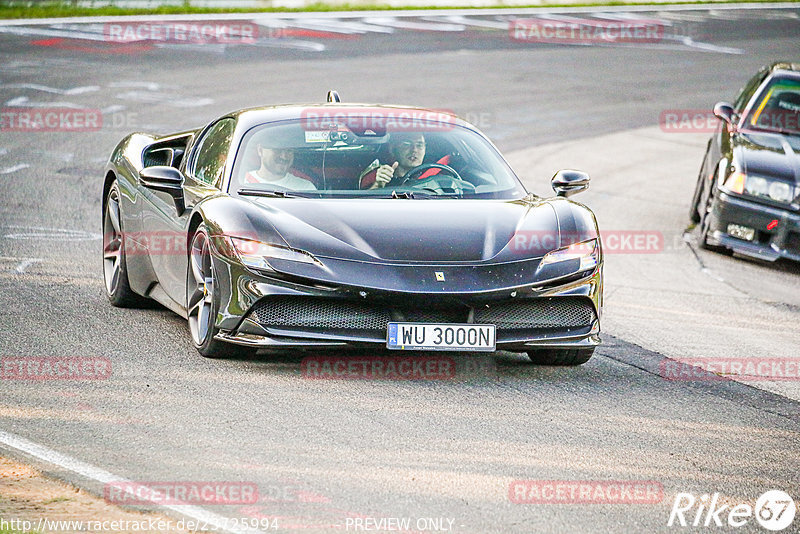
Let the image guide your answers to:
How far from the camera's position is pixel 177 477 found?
5160mm

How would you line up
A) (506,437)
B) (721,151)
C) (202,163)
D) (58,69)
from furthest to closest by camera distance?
(58,69), (721,151), (202,163), (506,437)

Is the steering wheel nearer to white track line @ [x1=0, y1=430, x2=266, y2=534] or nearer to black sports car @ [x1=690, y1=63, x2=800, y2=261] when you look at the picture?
white track line @ [x1=0, y1=430, x2=266, y2=534]

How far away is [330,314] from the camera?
672 cm

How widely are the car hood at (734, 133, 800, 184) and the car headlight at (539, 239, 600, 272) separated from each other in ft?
16.0

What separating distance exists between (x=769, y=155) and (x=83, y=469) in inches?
327

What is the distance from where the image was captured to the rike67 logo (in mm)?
4996

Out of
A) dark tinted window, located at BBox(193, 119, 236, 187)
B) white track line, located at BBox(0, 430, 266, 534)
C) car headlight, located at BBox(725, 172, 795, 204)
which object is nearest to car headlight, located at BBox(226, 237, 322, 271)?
dark tinted window, located at BBox(193, 119, 236, 187)

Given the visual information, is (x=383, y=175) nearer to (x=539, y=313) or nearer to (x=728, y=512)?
(x=539, y=313)

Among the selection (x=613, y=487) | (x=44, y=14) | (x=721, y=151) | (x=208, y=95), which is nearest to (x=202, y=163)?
(x=613, y=487)

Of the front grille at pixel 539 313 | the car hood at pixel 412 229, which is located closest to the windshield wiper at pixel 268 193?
the car hood at pixel 412 229

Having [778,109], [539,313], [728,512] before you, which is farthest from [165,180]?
[778,109]

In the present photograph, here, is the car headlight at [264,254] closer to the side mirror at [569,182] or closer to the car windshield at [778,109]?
the side mirror at [569,182]

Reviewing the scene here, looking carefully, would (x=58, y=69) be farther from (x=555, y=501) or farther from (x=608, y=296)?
(x=555, y=501)

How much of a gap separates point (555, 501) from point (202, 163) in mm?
3980
